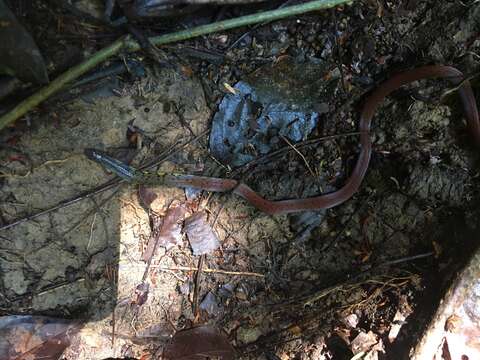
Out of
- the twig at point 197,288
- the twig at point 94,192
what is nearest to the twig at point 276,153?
the twig at point 94,192

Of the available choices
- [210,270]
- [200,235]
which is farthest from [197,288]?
[200,235]

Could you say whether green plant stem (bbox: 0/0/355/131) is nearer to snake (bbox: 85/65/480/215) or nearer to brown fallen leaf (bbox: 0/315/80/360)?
snake (bbox: 85/65/480/215)

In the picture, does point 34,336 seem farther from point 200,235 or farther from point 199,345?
point 200,235

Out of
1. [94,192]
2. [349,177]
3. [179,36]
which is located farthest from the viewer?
[349,177]

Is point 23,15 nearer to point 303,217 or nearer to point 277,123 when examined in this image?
point 277,123

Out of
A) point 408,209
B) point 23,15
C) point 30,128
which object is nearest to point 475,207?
point 408,209

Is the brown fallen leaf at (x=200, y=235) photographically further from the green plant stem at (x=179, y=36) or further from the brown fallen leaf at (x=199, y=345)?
the green plant stem at (x=179, y=36)
